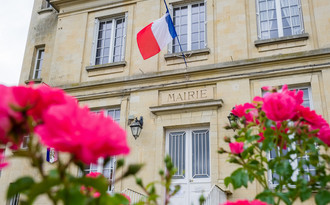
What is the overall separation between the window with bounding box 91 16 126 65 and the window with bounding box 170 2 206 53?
66.5 inches

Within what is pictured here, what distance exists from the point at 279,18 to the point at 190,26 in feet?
8.04

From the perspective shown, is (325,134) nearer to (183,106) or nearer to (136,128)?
(183,106)

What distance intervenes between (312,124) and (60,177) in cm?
149

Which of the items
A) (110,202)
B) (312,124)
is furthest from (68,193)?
(312,124)

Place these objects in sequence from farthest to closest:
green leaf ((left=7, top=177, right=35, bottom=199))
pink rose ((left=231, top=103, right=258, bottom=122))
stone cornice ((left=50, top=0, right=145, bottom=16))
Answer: stone cornice ((left=50, top=0, right=145, bottom=16)), pink rose ((left=231, top=103, right=258, bottom=122)), green leaf ((left=7, top=177, right=35, bottom=199))

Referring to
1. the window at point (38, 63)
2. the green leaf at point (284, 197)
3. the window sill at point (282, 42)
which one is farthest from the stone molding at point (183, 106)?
the green leaf at point (284, 197)

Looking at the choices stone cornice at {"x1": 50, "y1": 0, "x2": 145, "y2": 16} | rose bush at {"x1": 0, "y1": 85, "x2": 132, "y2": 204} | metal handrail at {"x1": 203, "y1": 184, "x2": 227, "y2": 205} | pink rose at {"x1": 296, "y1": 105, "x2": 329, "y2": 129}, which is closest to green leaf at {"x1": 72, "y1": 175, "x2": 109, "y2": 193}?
rose bush at {"x1": 0, "y1": 85, "x2": 132, "y2": 204}

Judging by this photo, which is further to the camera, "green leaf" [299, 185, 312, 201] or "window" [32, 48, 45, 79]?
"window" [32, 48, 45, 79]

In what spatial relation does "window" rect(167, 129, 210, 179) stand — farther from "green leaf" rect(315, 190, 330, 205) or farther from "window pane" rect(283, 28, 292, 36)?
"green leaf" rect(315, 190, 330, 205)

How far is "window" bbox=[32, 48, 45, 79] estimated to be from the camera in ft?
39.4

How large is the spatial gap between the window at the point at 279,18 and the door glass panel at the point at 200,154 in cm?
299

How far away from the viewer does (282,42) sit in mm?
8570

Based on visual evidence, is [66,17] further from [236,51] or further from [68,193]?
[68,193]

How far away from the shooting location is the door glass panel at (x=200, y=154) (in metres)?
8.37
